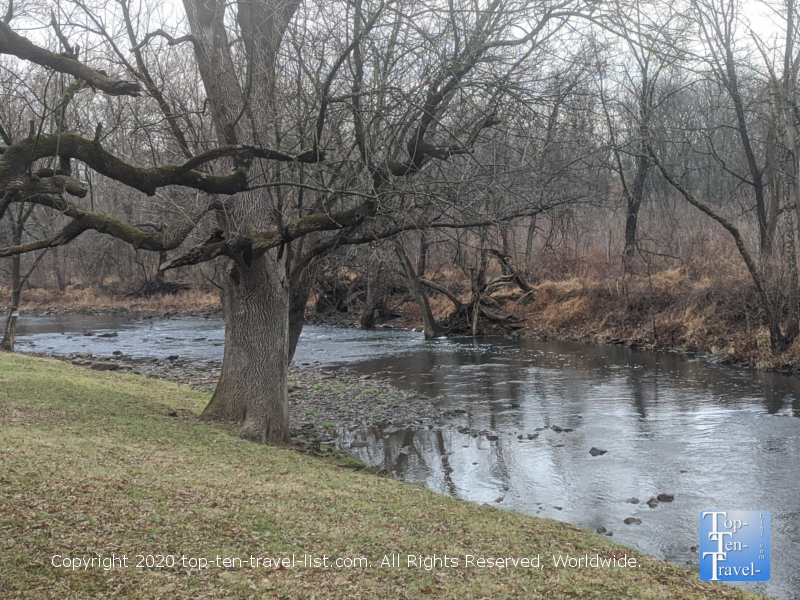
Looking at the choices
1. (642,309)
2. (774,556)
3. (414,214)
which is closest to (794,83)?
(642,309)

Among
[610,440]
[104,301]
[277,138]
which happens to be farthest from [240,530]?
[104,301]

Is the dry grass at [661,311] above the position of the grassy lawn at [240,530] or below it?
above

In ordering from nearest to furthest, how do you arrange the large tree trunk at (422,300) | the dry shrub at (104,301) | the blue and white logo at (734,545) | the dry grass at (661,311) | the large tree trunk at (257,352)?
the blue and white logo at (734,545) → the large tree trunk at (257,352) → the dry grass at (661,311) → the large tree trunk at (422,300) → the dry shrub at (104,301)

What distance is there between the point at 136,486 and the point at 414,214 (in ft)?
20.6

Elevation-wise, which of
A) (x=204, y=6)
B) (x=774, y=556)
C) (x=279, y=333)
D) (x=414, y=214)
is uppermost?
(x=204, y=6)

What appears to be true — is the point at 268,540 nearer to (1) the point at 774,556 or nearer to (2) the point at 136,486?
(2) the point at 136,486

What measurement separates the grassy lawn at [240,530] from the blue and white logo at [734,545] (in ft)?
3.15

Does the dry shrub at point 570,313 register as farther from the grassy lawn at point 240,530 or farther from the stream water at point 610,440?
the grassy lawn at point 240,530

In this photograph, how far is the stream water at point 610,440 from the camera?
872 cm

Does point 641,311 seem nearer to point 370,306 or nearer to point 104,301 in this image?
point 370,306

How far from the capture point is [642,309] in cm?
2631

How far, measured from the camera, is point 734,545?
7.70 metres

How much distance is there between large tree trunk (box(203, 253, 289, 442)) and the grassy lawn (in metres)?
1.74

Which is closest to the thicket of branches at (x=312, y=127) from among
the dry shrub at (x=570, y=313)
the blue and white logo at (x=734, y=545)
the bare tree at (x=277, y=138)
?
the bare tree at (x=277, y=138)
